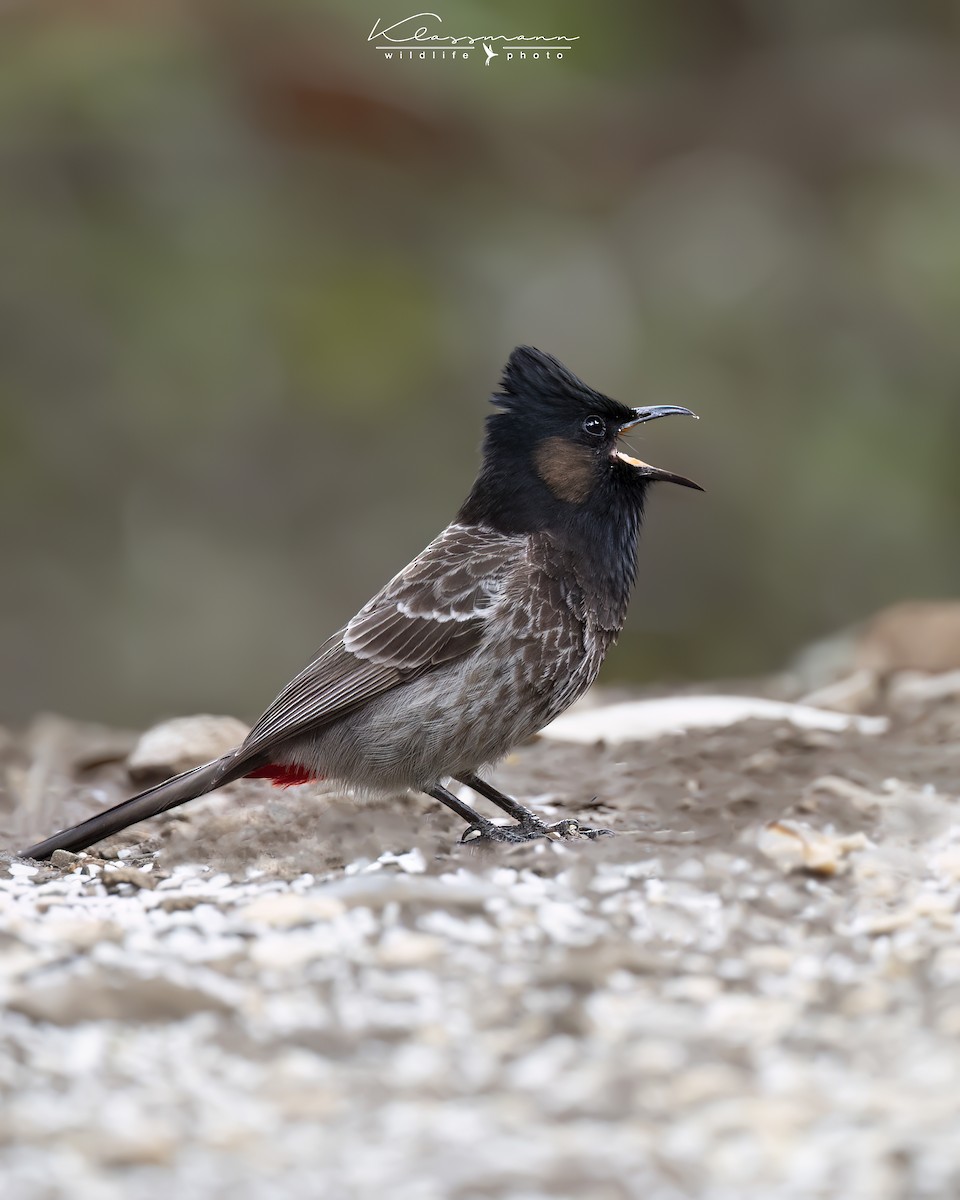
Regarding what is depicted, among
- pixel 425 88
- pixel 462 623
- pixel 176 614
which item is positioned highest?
pixel 425 88

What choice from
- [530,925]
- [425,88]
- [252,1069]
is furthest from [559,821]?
[425,88]

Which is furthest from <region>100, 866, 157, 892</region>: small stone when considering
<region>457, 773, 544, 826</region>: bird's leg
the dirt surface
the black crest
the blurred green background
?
the blurred green background

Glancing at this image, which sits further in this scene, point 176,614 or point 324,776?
point 176,614

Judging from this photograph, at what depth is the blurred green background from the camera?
9.04 metres

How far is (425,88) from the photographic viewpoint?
11555 mm

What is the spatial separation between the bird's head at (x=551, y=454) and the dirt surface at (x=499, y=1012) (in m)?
0.92

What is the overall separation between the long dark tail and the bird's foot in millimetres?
649

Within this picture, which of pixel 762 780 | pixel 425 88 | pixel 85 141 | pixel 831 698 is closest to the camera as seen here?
pixel 762 780

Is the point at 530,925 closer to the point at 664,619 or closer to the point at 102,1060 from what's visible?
the point at 102,1060

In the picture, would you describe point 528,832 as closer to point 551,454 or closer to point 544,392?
point 551,454

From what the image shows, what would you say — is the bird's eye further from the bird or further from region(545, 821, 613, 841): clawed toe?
region(545, 821, 613, 841): clawed toe

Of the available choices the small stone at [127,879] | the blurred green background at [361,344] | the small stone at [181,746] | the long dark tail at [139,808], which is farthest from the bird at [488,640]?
the blurred green background at [361,344]

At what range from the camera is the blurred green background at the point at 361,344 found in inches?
356

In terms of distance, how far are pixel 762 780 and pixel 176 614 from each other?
535 centimetres
